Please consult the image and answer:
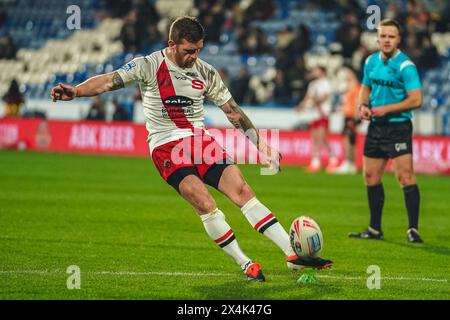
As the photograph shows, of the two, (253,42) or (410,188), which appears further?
(253,42)

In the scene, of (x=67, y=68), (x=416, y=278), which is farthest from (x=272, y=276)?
(x=67, y=68)

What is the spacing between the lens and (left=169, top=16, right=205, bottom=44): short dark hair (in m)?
8.68

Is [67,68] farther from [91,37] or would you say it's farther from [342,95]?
[342,95]

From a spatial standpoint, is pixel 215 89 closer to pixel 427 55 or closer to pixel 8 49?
pixel 427 55

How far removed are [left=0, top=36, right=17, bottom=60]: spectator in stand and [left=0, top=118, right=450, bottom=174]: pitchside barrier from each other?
16.6 feet

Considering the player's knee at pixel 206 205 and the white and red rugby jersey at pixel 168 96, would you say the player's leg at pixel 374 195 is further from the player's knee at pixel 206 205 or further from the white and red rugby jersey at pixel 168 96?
the player's knee at pixel 206 205

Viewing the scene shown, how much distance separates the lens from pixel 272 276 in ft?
29.9

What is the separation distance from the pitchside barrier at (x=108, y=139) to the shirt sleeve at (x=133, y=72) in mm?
15715

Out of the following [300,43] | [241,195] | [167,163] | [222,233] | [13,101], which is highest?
[300,43]

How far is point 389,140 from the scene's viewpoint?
39.9 ft

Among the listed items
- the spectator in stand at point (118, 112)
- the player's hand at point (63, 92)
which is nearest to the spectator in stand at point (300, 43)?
the spectator in stand at point (118, 112)

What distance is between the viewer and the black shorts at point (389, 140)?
39.8 feet

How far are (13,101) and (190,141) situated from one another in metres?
22.8

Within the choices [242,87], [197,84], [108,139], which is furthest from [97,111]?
[197,84]
